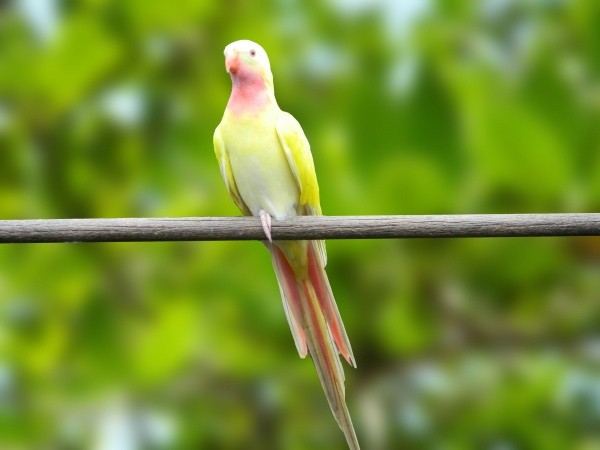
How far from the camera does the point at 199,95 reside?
5.86ft

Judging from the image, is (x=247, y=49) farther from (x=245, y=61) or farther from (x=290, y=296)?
(x=290, y=296)

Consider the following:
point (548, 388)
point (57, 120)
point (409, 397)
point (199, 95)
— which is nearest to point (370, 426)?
point (409, 397)

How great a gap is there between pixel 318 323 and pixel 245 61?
0.99ft

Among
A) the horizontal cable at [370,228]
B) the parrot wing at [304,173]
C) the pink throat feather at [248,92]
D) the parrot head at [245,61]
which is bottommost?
the horizontal cable at [370,228]

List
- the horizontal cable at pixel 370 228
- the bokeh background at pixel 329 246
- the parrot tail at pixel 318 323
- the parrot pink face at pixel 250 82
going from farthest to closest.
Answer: the bokeh background at pixel 329 246 → the parrot pink face at pixel 250 82 → the parrot tail at pixel 318 323 → the horizontal cable at pixel 370 228

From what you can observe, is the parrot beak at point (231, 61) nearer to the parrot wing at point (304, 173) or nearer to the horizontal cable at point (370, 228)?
the parrot wing at point (304, 173)

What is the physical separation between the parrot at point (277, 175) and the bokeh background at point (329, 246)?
470 millimetres

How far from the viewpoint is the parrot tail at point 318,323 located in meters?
1.04

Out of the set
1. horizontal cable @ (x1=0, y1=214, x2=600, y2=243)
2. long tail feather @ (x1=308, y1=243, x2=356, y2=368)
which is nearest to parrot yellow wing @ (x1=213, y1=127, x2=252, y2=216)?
long tail feather @ (x1=308, y1=243, x2=356, y2=368)

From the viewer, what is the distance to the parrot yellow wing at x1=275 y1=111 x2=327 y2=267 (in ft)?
3.79

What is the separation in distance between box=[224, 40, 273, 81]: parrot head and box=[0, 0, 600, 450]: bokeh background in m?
0.52

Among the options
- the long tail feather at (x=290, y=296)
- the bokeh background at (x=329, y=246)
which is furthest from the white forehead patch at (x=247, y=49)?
the bokeh background at (x=329, y=246)

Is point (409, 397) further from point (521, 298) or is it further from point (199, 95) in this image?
point (199, 95)

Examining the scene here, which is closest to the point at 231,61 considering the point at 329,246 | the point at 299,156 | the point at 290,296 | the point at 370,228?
the point at 299,156
